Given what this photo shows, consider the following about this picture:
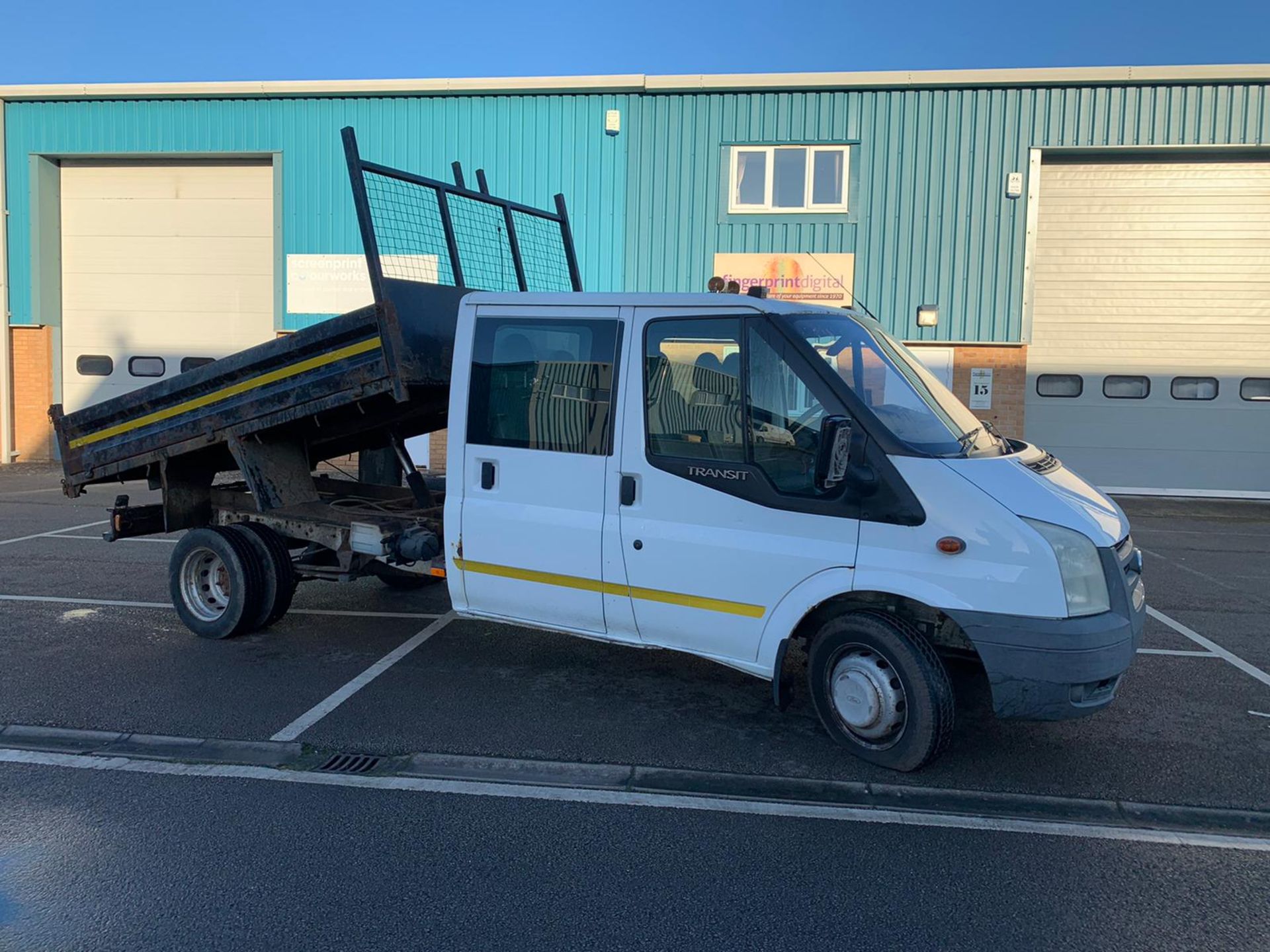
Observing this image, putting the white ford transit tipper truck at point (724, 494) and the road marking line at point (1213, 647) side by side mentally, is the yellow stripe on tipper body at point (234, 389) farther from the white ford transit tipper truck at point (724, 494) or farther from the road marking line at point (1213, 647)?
the road marking line at point (1213, 647)

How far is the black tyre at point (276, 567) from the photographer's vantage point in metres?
6.88

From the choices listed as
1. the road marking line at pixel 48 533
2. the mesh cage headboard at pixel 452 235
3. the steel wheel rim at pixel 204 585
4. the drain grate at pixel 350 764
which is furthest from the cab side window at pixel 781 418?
the road marking line at pixel 48 533

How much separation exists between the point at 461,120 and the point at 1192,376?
12760mm

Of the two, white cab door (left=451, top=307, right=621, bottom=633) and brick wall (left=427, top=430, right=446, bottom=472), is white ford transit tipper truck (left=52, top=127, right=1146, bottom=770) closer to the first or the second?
white cab door (left=451, top=307, right=621, bottom=633)

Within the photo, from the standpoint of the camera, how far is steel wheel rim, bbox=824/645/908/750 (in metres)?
4.61

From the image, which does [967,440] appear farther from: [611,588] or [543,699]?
[543,699]

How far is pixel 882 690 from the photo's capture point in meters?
4.62

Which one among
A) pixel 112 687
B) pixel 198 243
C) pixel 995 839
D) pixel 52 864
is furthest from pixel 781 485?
pixel 198 243

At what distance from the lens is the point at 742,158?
1688 centimetres

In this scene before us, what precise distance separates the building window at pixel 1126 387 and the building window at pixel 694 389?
13878 mm

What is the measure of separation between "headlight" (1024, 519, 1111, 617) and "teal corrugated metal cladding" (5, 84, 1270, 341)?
1282 cm

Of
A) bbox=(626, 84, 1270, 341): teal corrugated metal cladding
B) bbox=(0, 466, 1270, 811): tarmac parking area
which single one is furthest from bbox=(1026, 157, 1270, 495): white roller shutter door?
bbox=(0, 466, 1270, 811): tarmac parking area

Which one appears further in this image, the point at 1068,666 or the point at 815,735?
the point at 815,735

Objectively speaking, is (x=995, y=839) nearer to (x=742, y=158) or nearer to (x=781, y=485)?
(x=781, y=485)
